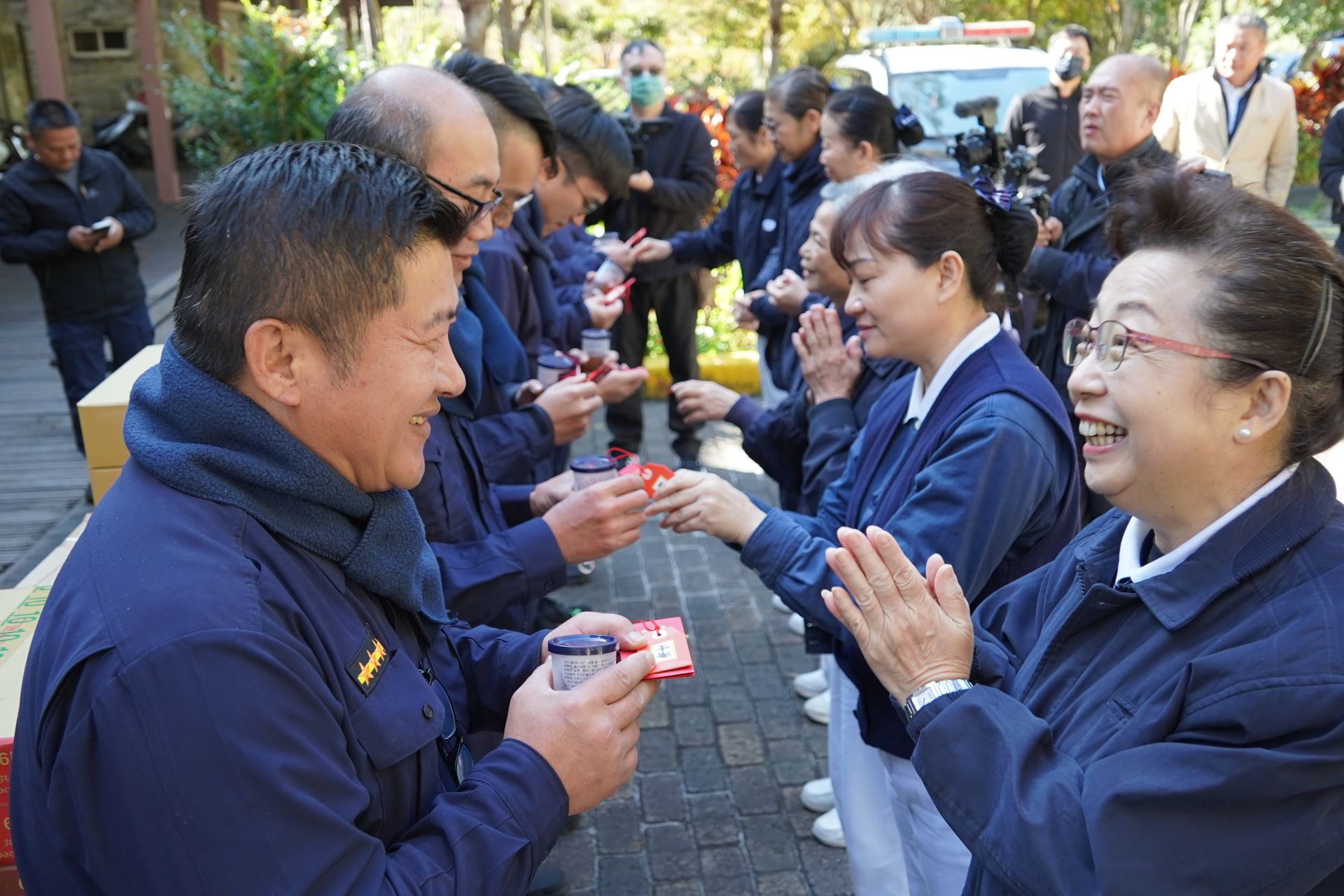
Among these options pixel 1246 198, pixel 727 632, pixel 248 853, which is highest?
pixel 1246 198

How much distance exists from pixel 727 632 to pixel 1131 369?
381cm

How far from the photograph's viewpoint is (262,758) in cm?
129

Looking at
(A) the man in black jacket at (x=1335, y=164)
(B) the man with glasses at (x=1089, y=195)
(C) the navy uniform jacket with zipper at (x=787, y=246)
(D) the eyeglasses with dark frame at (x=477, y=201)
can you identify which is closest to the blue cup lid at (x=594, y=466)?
(D) the eyeglasses with dark frame at (x=477, y=201)

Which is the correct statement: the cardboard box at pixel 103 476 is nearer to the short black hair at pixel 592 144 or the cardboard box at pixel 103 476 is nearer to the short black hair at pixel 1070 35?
the short black hair at pixel 592 144

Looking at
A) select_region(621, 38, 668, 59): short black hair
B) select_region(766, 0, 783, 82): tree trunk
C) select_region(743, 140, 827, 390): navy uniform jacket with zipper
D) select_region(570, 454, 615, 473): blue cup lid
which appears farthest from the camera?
select_region(766, 0, 783, 82): tree trunk

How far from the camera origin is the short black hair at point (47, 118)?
6.70 meters

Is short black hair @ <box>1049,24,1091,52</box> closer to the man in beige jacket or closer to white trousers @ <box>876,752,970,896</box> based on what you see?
the man in beige jacket

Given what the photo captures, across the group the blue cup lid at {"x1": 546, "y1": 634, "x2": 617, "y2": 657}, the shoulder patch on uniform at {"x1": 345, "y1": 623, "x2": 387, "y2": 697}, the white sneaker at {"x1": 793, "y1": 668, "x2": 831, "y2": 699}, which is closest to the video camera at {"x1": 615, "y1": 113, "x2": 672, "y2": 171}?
the white sneaker at {"x1": 793, "y1": 668, "x2": 831, "y2": 699}

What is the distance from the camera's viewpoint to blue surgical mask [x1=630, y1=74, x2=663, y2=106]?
7766mm

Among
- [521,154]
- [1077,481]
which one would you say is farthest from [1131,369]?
[521,154]

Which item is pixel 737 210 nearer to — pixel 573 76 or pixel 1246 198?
pixel 1246 198

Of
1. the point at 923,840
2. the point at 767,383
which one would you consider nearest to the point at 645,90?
the point at 767,383

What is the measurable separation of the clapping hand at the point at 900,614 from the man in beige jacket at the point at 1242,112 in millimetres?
7273

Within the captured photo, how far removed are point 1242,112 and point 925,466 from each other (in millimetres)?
6924
